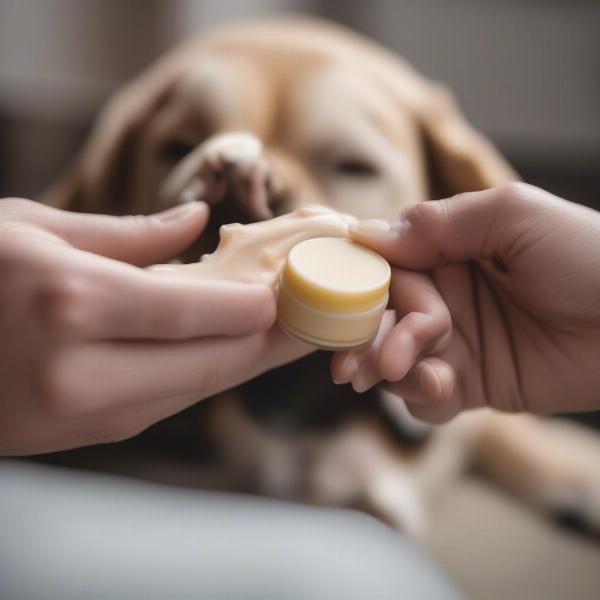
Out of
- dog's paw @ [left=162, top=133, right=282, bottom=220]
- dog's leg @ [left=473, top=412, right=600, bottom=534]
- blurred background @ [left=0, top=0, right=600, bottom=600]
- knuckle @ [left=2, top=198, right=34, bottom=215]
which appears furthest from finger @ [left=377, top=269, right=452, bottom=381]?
blurred background @ [left=0, top=0, right=600, bottom=600]

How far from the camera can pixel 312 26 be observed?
2.61 feet

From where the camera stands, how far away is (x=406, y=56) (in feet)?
4.83

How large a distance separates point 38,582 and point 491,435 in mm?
474

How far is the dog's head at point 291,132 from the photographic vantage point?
2.10ft

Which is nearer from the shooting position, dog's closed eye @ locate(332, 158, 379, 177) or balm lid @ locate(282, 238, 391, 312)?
balm lid @ locate(282, 238, 391, 312)

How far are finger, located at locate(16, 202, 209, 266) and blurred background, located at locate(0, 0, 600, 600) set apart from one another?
2.66 ft

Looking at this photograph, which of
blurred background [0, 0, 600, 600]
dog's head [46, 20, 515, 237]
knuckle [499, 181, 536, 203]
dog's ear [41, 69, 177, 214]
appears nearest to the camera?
knuckle [499, 181, 536, 203]

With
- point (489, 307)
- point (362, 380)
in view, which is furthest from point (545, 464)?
point (362, 380)

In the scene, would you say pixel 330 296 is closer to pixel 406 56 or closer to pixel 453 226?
pixel 453 226

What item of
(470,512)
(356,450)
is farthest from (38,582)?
(470,512)

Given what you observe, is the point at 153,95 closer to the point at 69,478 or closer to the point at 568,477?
the point at 69,478

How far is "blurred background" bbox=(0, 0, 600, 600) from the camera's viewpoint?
1324 millimetres

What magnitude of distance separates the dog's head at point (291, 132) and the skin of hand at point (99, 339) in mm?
178

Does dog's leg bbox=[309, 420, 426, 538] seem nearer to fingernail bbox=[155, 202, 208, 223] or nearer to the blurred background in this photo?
fingernail bbox=[155, 202, 208, 223]
